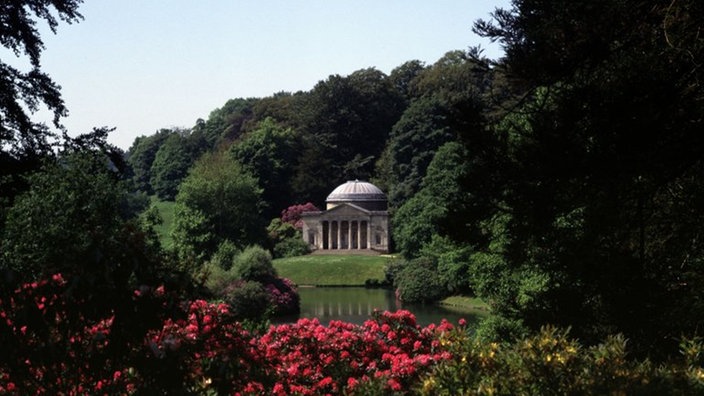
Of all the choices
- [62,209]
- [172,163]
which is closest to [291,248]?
[172,163]

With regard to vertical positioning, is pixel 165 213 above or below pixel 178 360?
above

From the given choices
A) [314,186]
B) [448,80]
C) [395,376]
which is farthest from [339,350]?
[448,80]

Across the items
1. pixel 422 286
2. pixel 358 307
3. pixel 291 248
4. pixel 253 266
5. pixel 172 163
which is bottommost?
pixel 358 307

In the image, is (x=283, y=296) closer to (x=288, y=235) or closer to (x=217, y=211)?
(x=217, y=211)

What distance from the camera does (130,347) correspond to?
6848 millimetres

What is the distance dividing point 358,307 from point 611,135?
121 feet

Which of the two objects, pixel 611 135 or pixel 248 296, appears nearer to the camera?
pixel 611 135

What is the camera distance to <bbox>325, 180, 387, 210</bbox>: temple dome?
271 ft

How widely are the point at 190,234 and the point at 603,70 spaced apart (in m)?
46.4

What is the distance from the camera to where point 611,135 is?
34.2ft

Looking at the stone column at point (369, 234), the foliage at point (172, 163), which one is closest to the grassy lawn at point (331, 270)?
the stone column at point (369, 234)

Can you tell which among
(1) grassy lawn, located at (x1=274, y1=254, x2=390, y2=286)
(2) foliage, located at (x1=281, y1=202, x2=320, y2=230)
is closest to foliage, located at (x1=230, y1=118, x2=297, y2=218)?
(2) foliage, located at (x1=281, y1=202, x2=320, y2=230)

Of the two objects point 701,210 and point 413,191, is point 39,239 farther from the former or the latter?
point 413,191

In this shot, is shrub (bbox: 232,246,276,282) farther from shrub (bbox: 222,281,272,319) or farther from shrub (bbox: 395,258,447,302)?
shrub (bbox: 395,258,447,302)
